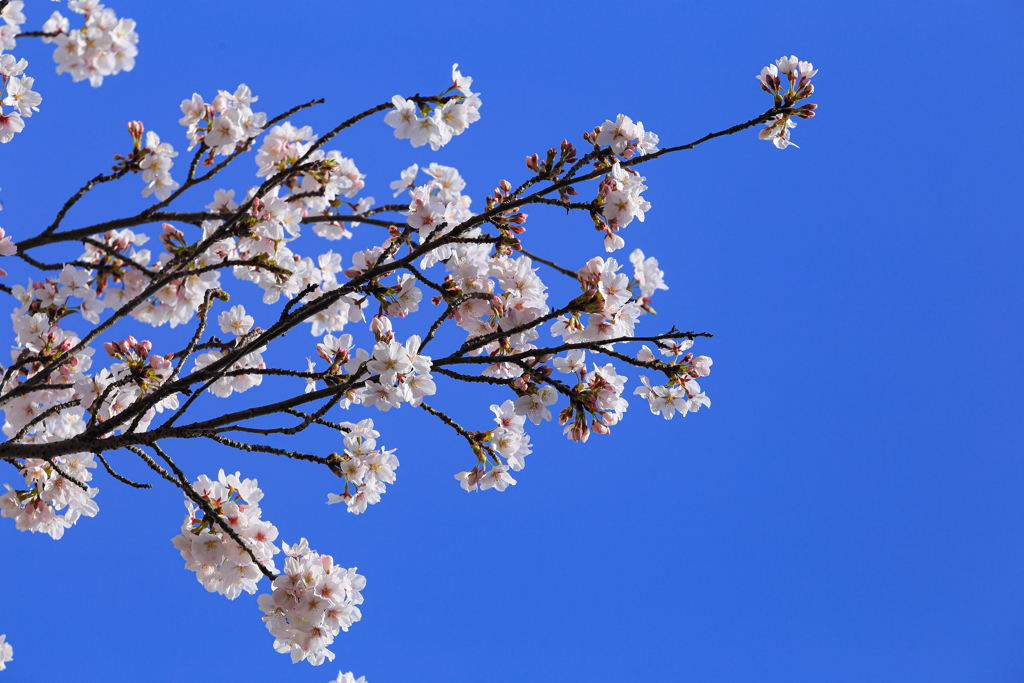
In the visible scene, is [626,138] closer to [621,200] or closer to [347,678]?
[621,200]

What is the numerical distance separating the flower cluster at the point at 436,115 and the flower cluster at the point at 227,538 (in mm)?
2046

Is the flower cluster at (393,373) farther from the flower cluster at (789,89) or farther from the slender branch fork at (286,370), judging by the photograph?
the flower cluster at (789,89)

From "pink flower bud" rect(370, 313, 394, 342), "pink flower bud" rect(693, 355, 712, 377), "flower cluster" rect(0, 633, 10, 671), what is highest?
"pink flower bud" rect(693, 355, 712, 377)

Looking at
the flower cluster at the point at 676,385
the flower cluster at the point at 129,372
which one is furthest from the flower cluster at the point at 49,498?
the flower cluster at the point at 676,385

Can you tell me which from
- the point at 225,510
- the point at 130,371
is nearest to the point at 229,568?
the point at 225,510

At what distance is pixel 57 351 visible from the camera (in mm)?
3666

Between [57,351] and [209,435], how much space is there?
1567 millimetres

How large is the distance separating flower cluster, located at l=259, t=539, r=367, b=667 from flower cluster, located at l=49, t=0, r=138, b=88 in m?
2.92

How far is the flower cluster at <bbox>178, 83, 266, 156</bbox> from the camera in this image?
3.88 meters

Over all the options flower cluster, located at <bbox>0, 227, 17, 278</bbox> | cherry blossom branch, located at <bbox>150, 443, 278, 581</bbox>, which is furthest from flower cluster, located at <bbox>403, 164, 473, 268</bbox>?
flower cluster, located at <bbox>0, 227, 17, 278</bbox>

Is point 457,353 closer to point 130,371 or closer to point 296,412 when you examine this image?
point 296,412

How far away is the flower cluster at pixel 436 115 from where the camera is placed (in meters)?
3.08

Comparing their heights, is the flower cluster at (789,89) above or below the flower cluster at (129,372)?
above

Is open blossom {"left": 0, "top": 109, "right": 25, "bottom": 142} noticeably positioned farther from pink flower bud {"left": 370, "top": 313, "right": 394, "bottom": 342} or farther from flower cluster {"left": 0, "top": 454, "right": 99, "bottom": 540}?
pink flower bud {"left": 370, "top": 313, "right": 394, "bottom": 342}
